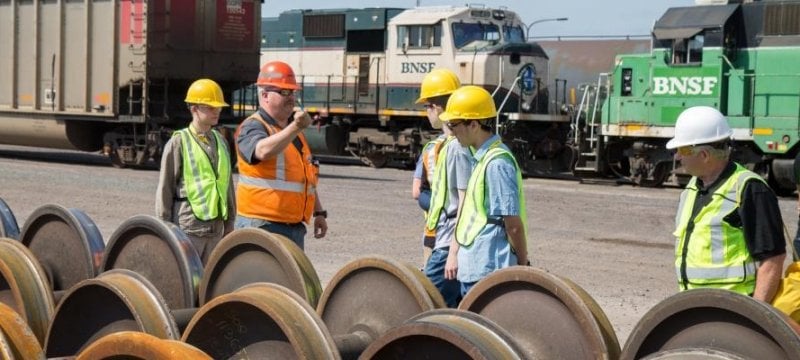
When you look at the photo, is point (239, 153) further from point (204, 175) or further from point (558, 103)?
point (558, 103)

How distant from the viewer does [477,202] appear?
568cm

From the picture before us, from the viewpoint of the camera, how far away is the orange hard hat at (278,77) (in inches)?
249

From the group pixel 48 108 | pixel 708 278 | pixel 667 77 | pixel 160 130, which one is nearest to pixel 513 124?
pixel 667 77

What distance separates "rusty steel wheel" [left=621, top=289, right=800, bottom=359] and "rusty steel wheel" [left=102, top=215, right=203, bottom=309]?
2.66m

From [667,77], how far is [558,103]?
15.9 ft

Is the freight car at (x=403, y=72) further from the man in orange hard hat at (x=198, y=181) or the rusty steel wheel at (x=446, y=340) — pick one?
the rusty steel wheel at (x=446, y=340)

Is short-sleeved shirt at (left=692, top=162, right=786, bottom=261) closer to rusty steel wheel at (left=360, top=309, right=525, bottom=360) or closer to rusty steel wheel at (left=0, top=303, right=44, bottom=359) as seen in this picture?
rusty steel wheel at (left=360, top=309, right=525, bottom=360)

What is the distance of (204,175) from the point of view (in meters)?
7.19

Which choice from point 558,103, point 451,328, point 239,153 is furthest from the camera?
point 558,103

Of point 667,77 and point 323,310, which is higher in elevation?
point 667,77

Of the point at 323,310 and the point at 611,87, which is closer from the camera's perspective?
the point at 323,310

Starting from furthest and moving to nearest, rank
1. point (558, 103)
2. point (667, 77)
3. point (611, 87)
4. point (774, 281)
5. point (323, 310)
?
point (558, 103) < point (611, 87) < point (667, 77) < point (323, 310) < point (774, 281)

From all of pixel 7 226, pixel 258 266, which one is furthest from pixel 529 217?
pixel 258 266

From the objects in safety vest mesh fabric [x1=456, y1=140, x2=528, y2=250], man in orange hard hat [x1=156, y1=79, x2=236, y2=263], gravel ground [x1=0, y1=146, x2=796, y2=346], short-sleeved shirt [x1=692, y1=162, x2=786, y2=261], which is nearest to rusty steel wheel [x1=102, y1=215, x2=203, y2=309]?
man in orange hard hat [x1=156, y1=79, x2=236, y2=263]
